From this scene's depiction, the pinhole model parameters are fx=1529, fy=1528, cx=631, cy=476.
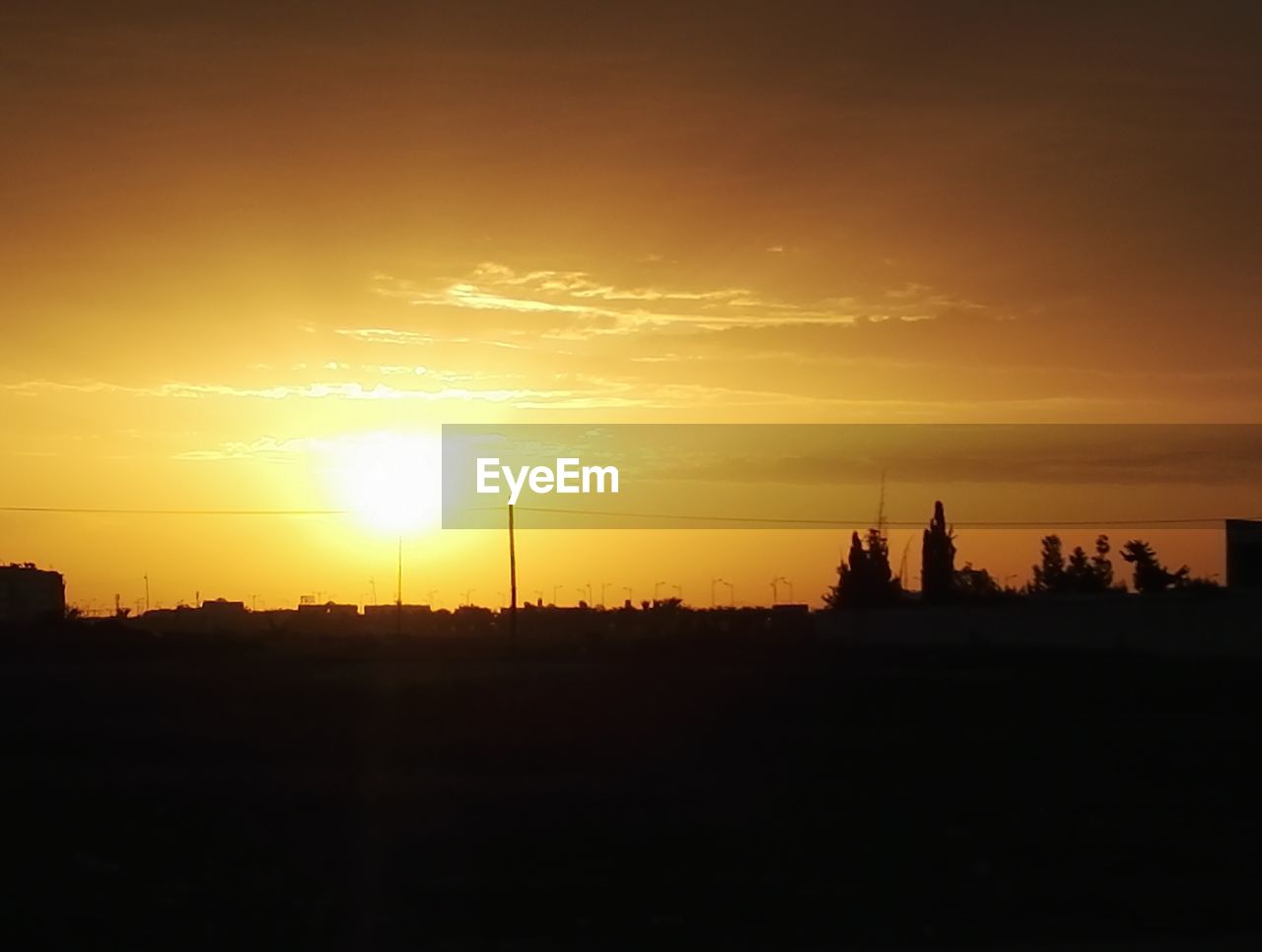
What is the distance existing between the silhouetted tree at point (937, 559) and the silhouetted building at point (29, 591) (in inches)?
2368

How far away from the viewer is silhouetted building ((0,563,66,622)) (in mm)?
111875

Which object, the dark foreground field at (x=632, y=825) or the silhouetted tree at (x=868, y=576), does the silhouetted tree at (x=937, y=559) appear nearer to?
the silhouetted tree at (x=868, y=576)

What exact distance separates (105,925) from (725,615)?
10016 cm

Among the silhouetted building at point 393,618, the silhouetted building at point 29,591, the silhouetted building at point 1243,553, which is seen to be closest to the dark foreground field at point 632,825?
the silhouetted building at point 1243,553

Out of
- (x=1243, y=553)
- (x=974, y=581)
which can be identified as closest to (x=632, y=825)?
(x=1243, y=553)

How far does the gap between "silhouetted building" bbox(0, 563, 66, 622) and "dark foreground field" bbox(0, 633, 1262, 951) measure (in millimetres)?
84584

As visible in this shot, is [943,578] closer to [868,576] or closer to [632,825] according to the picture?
[868,576]

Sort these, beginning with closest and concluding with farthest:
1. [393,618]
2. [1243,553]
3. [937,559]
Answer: [1243,553], [937,559], [393,618]

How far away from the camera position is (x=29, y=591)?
114688 millimetres

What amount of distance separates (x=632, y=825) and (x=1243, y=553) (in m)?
58.7

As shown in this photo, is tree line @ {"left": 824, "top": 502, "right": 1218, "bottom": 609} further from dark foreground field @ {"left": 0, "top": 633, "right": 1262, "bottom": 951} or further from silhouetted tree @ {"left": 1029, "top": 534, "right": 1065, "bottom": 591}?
dark foreground field @ {"left": 0, "top": 633, "right": 1262, "bottom": 951}

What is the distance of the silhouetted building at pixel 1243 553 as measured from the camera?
67.5 meters

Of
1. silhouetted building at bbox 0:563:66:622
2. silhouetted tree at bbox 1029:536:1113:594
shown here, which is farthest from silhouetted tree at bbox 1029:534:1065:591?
silhouetted building at bbox 0:563:66:622

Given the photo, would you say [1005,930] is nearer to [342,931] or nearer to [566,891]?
[566,891]
